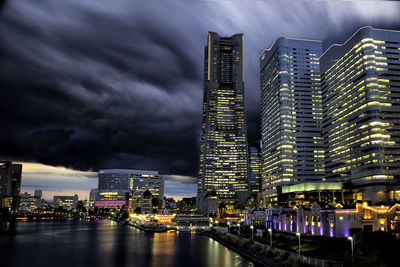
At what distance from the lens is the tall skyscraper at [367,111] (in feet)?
492

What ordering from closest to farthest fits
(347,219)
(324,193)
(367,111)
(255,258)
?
(255,258) < (347,219) < (367,111) < (324,193)

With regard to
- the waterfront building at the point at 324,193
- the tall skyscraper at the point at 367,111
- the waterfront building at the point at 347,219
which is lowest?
the waterfront building at the point at 347,219

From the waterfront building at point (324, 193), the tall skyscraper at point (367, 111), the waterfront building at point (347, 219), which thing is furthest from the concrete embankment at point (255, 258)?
the tall skyscraper at point (367, 111)

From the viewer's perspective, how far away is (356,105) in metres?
165

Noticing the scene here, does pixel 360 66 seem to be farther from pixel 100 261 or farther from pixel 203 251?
pixel 100 261

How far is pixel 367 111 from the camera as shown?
155625 millimetres

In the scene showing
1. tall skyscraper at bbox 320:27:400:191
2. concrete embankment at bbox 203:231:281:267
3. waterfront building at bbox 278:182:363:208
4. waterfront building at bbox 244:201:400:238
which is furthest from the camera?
waterfront building at bbox 278:182:363:208

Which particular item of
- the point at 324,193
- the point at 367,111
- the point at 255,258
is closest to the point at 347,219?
the point at 255,258

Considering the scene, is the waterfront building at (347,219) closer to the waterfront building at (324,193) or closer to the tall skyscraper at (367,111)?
the waterfront building at (324,193)

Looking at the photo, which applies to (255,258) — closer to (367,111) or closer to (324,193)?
(324,193)

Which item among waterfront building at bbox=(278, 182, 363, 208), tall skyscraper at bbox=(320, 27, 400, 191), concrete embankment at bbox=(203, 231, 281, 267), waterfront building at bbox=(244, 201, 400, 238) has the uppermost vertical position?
tall skyscraper at bbox=(320, 27, 400, 191)

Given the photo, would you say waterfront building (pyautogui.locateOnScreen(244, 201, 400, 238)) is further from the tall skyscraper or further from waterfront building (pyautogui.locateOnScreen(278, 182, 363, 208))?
the tall skyscraper

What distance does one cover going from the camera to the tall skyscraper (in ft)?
492

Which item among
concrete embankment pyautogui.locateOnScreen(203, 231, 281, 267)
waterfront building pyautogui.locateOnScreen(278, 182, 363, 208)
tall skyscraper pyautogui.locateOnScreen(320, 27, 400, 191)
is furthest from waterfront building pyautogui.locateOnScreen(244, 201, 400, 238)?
tall skyscraper pyautogui.locateOnScreen(320, 27, 400, 191)
